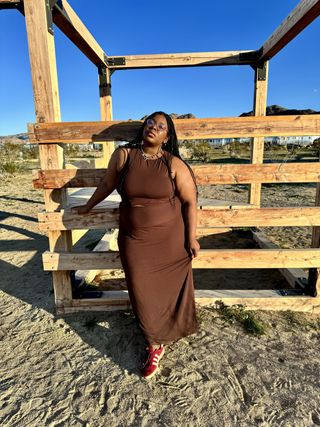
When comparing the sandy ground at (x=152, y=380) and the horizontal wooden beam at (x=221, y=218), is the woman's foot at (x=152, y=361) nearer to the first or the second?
the sandy ground at (x=152, y=380)

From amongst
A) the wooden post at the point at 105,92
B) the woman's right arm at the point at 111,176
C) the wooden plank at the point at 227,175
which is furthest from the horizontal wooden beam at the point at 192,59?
the woman's right arm at the point at 111,176

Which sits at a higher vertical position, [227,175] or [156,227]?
[227,175]

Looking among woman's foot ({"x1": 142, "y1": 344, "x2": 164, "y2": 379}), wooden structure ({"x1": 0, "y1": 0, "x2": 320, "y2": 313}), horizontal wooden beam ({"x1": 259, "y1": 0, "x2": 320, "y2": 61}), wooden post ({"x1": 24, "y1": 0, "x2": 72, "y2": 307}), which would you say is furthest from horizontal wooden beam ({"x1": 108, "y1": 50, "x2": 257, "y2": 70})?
woman's foot ({"x1": 142, "y1": 344, "x2": 164, "y2": 379})

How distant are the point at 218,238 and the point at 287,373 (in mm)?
3423

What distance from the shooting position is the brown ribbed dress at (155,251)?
2162 mm

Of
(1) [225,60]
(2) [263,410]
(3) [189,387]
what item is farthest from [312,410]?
(1) [225,60]

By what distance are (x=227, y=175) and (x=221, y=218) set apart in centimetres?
41

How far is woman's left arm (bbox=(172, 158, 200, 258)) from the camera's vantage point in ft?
7.18

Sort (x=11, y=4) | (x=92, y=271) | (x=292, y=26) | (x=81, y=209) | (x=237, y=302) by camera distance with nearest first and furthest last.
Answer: (x=11, y=4) → (x=81, y=209) → (x=237, y=302) → (x=292, y=26) → (x=92, y=271)

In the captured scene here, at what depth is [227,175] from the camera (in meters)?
2.60

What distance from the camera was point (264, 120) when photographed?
97.9 inches

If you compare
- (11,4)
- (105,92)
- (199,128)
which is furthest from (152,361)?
(105,92)

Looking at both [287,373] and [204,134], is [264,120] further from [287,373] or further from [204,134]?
[287,373]

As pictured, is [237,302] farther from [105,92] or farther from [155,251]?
[105,92]
